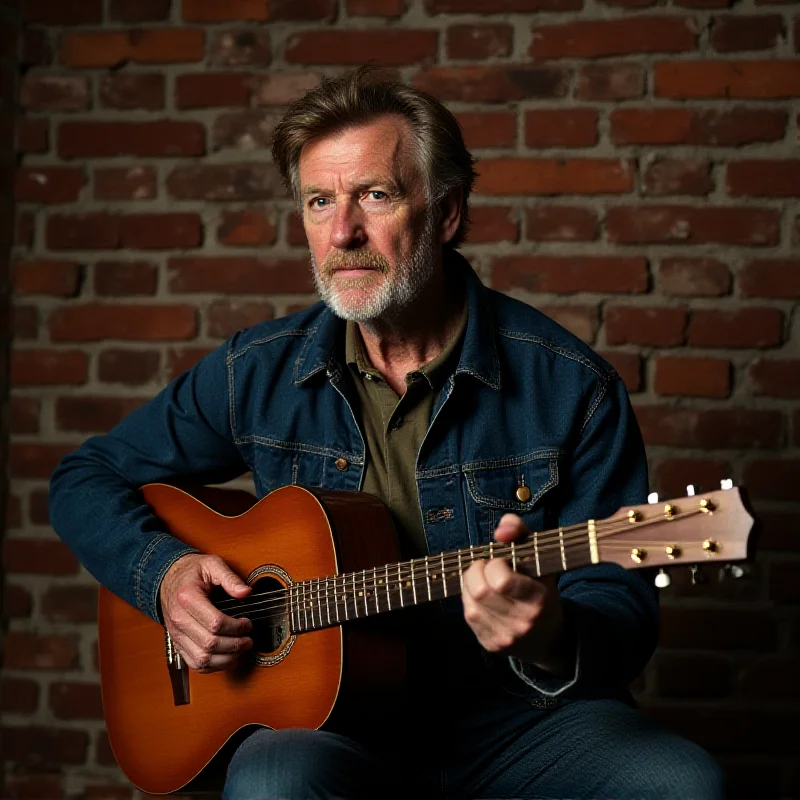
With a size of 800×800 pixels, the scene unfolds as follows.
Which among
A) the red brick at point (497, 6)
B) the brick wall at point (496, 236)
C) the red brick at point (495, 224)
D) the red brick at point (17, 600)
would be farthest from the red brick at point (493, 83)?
the red brick at point (17, 600)

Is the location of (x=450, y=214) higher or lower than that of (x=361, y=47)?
lower

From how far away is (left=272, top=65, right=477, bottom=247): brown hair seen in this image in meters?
1.78

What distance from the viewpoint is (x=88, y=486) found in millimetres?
1883

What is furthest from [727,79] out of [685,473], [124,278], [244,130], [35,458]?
[35,458]

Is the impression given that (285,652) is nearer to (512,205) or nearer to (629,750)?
(629,750)

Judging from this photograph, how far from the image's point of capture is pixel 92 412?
2416 millimetres

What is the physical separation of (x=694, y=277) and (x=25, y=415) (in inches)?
59.7

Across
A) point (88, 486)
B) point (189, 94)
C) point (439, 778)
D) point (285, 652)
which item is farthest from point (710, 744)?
point (189, 94)

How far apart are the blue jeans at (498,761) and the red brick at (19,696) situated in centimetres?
119

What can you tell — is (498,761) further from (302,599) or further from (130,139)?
(130,139)

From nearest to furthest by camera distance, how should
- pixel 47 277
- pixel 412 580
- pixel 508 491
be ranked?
pixel 412 580
pixel 508 491
pixel 47 277

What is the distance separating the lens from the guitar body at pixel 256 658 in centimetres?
147

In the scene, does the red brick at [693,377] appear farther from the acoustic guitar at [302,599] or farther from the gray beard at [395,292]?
the acoustic guitar at [302,599]

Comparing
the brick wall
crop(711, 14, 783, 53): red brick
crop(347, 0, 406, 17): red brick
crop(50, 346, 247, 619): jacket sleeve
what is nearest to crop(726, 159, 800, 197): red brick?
the brick wall
